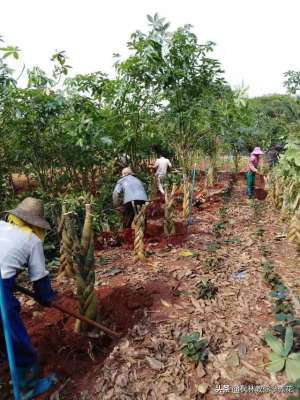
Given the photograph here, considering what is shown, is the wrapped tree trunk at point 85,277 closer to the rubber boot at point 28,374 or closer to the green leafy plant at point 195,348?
the rubber boot at point 28,374

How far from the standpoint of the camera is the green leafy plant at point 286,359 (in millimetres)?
2207

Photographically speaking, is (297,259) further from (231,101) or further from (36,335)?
(36,335)

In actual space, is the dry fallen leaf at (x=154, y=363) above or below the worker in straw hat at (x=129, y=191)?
below

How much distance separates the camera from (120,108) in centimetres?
620

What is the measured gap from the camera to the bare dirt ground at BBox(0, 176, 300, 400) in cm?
246

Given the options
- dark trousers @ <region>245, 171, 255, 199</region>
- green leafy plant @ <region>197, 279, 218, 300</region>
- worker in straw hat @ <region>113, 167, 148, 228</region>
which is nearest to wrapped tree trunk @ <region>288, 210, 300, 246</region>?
green leafy plant @ <region>197, 279, 218, 300</region>

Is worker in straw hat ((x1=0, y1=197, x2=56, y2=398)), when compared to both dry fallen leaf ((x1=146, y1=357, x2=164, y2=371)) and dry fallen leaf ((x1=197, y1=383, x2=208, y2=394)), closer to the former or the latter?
dry fallen leaf ((x1=146, y1=357, x2=164, y2=371))

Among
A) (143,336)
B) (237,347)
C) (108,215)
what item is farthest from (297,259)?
(108,215)

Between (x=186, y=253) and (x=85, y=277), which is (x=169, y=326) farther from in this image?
(x=186, y=253)

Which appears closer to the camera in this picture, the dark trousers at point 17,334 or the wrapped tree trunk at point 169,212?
the dark trousers at point 17,334

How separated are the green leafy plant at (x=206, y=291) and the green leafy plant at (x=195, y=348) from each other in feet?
2.95

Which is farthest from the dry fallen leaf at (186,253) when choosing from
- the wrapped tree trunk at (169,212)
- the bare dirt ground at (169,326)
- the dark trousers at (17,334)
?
the dark trousers at (17,334)

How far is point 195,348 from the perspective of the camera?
2.66 metres

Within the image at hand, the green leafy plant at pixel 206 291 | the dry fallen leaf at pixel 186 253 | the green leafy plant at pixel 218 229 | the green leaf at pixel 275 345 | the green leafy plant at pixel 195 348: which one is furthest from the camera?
the green leafy plant at pixel 218 229
